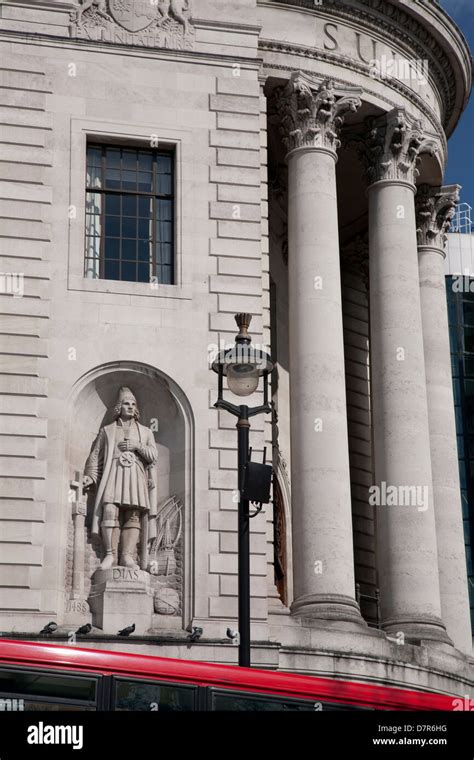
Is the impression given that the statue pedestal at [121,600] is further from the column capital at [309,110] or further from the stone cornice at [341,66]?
the stone cornice at [341,66]

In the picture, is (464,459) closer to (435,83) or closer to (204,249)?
(435,83)

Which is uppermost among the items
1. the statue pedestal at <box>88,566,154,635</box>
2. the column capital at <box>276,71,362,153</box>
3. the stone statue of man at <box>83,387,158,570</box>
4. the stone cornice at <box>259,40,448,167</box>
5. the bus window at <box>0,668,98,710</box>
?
the stone cornice at <box>259,40,448,167</box>

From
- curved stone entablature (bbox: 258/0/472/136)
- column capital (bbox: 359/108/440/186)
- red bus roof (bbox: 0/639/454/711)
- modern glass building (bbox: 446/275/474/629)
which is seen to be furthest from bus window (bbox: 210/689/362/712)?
modern glass building (bbox: 446/275/474/629)

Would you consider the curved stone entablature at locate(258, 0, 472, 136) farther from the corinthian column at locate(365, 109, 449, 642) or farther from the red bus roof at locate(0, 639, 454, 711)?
the red bus roof at locate(0, 639, 454, 711)

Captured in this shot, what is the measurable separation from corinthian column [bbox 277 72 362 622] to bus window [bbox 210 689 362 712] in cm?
1690

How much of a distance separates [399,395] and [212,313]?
24.7 ft

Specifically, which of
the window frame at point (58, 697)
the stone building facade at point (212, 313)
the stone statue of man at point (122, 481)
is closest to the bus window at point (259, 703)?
the window frame at point (58, 697)

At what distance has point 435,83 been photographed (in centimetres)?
5075

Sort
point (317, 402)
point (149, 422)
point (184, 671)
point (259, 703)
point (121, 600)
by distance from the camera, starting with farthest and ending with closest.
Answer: point (317, 402)
point (149, 422)
point (121, 600)
point (259, 703)
point (184, 671)

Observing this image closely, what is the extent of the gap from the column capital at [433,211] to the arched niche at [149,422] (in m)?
15.7

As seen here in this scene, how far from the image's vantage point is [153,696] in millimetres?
22125

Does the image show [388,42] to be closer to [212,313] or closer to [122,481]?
[212,313]

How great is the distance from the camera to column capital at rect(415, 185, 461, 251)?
5206cm

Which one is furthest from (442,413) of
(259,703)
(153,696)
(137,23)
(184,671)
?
(153,696)
